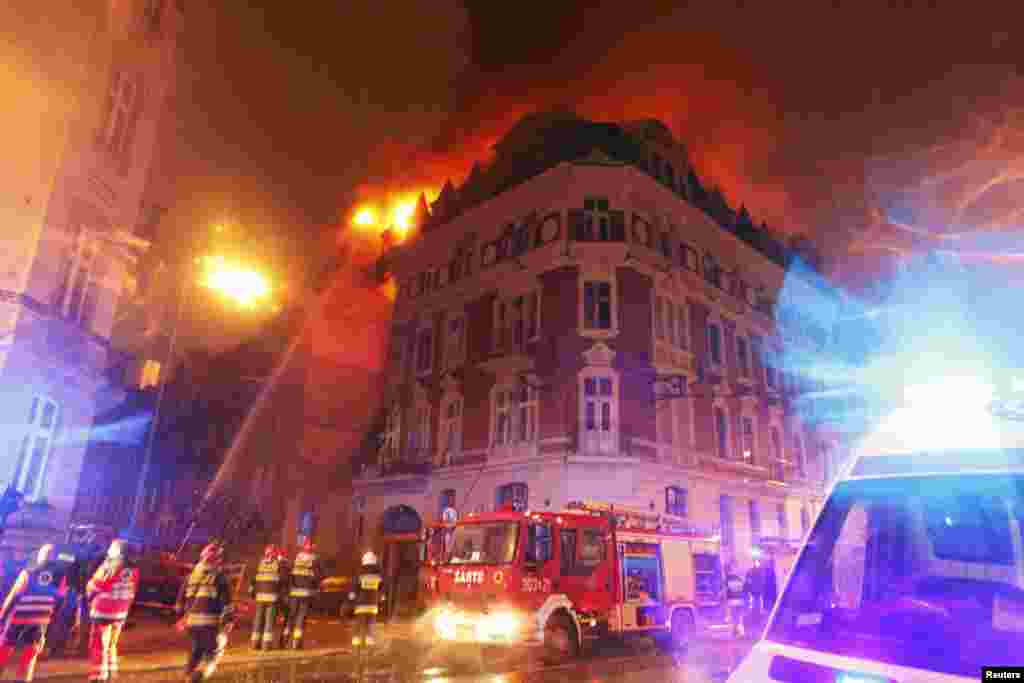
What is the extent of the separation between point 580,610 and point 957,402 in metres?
9.46

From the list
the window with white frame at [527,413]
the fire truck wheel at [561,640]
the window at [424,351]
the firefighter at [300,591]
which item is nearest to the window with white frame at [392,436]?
the window at [424,351]

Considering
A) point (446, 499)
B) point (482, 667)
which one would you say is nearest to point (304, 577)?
point (482, 667)

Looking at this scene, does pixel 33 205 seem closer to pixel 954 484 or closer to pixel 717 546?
pixel 954 484

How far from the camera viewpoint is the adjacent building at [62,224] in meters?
A: 12.5

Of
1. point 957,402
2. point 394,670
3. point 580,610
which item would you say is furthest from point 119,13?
point 957,402

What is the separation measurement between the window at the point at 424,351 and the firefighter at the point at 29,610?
58.7 ft

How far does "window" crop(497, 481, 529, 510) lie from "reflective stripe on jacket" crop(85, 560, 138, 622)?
42.6 feet

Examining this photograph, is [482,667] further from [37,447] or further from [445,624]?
[37,447]

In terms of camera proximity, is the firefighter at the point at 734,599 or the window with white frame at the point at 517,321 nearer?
the firefighter at the point at 734,599

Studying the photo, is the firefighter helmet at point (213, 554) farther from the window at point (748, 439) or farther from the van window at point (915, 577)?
the window at point (748, 439)

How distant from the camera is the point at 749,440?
25609 millimetres

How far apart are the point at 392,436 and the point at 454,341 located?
16.6ft

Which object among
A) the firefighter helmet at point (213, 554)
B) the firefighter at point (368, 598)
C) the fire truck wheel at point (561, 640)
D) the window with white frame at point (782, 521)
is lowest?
the fire truck wheel at point (561, 640)

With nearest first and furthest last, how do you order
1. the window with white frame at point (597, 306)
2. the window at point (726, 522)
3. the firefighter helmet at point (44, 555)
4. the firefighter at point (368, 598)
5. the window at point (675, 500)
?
the firefighter helmet at point (44, 555)
the firefighter at point (368, 598)
the window at point (675, 500)
the window with white frame at point (597, 306)
the window at point (726, 522)
